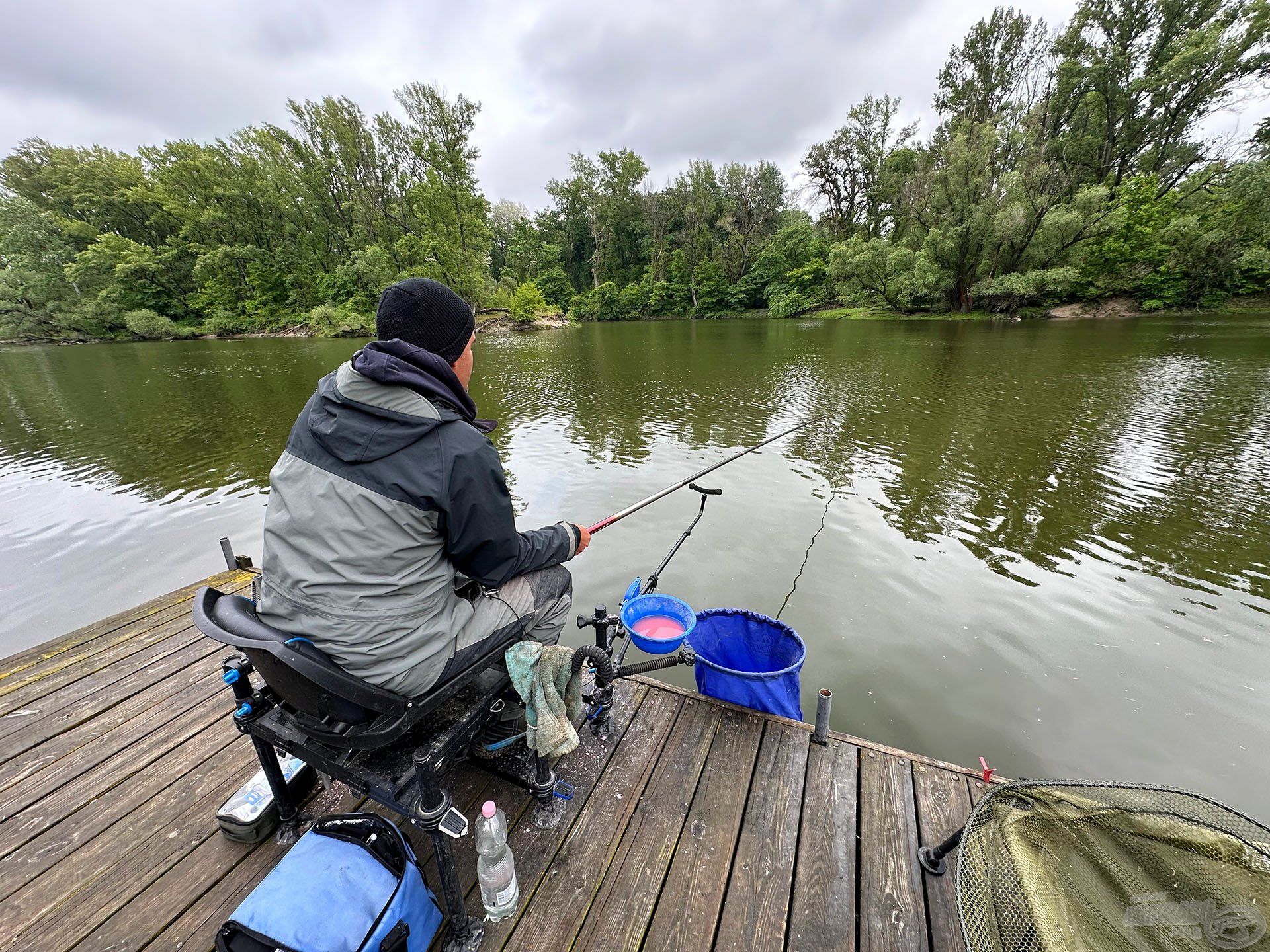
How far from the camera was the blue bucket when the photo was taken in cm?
258

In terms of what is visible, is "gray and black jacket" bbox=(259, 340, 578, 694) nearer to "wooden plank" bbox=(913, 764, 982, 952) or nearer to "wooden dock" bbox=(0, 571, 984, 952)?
"wooden dock" bbox=(0, 571, 984, 952)

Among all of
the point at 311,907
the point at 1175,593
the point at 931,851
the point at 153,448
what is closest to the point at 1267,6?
the point at 1175,593

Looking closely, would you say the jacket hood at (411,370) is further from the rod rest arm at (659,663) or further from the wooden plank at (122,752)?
the wooden plank at (122,752)

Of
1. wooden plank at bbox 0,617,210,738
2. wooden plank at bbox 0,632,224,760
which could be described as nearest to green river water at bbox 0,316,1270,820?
wooden plank at bbox 0,617,210,738

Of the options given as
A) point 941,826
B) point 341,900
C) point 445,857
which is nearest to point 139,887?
point 341,900

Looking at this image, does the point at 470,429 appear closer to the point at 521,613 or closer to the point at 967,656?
the point at 521,613

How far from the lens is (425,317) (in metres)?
1.79

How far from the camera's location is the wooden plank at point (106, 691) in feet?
8.11

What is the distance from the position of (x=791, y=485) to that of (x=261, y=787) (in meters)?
6.55

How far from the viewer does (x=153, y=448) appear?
9.54 m

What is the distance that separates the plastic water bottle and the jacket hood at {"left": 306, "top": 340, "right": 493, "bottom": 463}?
122 centimetres

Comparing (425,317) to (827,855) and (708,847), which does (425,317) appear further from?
(827,855)

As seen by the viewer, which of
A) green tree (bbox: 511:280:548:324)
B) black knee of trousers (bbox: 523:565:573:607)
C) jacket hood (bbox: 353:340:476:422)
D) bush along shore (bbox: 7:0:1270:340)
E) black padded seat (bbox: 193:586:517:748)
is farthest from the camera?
green tree (bbox: 511:280:548:324)

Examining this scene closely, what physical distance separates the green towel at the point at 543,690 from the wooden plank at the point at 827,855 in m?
1.03
